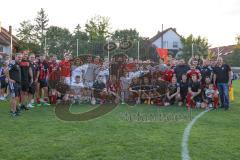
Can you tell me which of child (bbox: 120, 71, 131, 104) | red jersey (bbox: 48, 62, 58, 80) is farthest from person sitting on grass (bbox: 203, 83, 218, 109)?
red jersey (bbox: 48, 62, 58, 80)

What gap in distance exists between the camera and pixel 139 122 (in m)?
9.96

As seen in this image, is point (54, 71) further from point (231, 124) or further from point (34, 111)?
point (231, 124)

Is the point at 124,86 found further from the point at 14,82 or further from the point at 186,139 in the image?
the point at 186,139

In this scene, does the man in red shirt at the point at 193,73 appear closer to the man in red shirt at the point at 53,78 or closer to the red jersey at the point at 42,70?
the man in red shirt at the point at 53,78

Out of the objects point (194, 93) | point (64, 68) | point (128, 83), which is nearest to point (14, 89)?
point (64, 68)

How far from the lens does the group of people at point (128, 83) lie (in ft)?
45.4

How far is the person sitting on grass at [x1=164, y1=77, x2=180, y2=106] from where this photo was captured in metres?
14.3

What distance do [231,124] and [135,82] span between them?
573 centimetres

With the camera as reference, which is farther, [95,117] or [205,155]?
[95,117]

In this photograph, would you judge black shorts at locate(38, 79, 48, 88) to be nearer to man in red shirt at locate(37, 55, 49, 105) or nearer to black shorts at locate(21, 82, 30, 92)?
man in red shirt at locate(37, 55, 49, 105)

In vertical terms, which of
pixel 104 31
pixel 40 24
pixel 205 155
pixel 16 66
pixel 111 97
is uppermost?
pixel 40 24

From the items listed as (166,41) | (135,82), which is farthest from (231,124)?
(166,41)

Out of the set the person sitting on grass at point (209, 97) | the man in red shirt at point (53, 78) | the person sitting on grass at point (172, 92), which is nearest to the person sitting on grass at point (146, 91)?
the person sitting on grass at point (172, 92)

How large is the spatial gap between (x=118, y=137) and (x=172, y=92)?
22.5 ft
